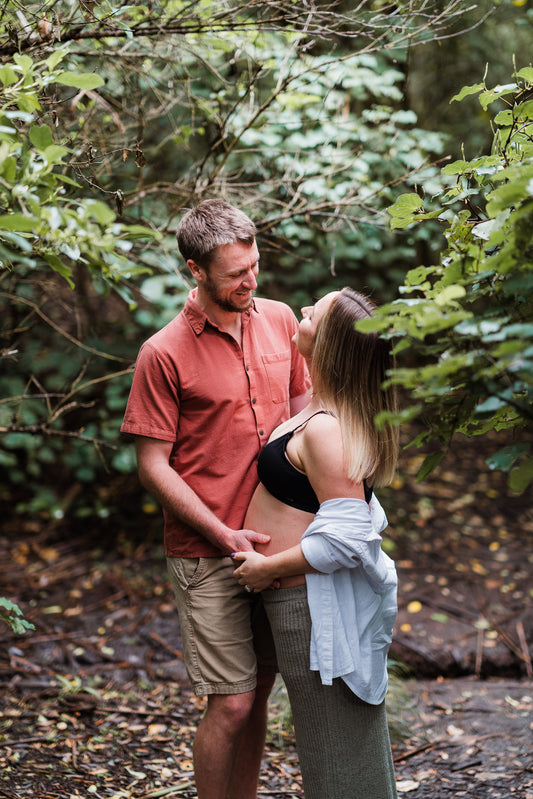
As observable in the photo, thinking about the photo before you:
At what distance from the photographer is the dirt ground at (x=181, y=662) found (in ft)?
9.87

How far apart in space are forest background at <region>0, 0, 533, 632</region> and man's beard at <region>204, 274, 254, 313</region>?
0.89 feet

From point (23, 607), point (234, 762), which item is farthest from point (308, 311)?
point (23, 607)

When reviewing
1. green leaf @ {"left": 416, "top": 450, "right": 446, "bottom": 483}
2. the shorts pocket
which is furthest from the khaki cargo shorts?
green leaf @ {"left": 416, "top": 450, "right": 446, "bottom": 483}

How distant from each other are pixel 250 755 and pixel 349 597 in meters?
0.90

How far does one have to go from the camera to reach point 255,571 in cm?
220

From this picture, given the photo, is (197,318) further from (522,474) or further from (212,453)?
(522,474)

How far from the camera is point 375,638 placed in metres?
2.20

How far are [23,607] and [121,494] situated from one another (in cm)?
122

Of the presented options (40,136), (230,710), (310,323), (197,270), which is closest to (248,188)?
(197,270)

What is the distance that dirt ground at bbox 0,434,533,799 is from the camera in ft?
9.87

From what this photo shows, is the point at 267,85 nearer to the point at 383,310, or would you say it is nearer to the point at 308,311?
the point at 308,311

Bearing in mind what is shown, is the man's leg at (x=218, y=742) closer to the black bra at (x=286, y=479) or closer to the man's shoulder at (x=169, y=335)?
the black bra at (x=286, y=479)

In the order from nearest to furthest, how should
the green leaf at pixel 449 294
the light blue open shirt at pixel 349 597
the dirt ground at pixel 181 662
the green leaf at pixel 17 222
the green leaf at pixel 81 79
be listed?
the green leaf at pixel 17 222, the green leaf at pixel 449 294, the green leaf at pixel 81 79, the light blue open shirt at pixel 349 597, the dirt ground at pixel 181 662

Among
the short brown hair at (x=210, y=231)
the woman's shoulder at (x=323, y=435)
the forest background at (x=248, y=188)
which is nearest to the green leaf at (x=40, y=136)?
the forest background at (x=248, y=188)
